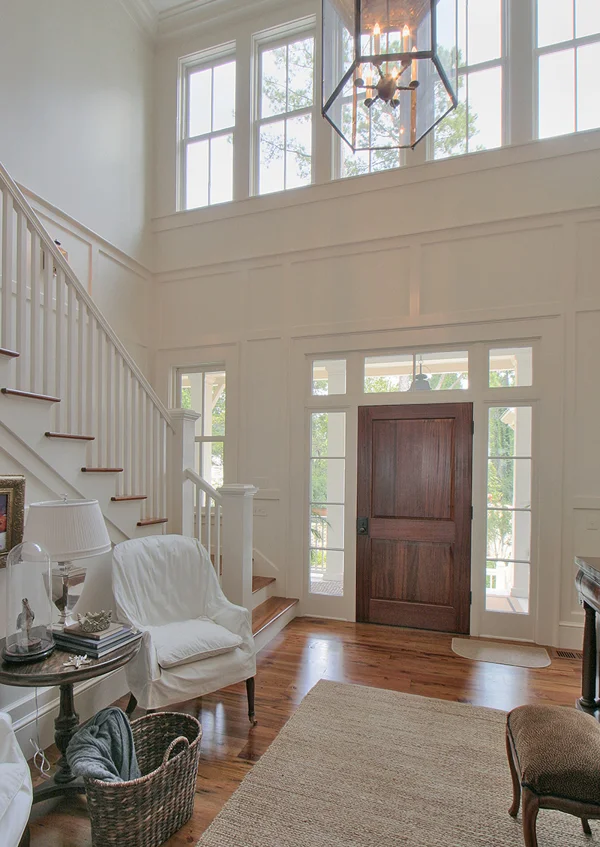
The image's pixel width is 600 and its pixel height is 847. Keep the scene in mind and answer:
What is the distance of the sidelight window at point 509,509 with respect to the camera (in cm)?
402

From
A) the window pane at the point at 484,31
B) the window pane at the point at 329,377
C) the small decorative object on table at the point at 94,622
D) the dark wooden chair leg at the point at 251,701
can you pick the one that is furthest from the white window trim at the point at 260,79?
the dark wooden chair leg at the point at 251,701

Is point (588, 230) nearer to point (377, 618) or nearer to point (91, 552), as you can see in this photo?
point (377, 618)

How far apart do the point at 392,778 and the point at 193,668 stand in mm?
1067

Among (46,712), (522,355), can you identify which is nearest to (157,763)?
(46,712)


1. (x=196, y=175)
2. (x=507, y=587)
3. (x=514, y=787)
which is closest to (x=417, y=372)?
(x=507, y=587)

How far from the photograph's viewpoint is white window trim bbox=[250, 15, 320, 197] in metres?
4.80

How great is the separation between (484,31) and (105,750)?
5823 millimetres

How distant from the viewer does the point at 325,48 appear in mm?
2389

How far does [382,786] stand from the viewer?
219cm

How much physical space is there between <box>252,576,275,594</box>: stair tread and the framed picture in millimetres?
2283

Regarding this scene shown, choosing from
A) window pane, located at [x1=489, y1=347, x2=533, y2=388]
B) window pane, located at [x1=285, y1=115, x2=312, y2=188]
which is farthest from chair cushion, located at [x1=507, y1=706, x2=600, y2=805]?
window pane, located at [x1=285, y1=115, x2=312, y2=188]

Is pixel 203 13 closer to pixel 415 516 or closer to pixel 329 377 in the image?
pixel 329 377

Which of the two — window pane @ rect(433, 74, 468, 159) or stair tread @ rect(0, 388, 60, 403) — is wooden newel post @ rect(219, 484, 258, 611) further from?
window pane @ rect(433, 74, 468, 159)

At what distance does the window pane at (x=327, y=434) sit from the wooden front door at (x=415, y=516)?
19 centimetres
